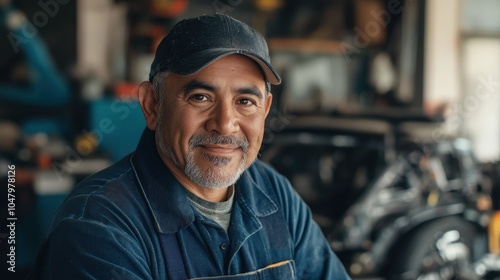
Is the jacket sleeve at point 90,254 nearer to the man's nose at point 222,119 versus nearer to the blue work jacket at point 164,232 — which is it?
the blue work jacket at point 164,232

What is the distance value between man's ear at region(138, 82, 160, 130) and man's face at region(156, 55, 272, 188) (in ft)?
0.12

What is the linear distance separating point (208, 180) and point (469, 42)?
5522mm

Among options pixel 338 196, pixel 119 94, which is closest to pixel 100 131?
pixel 119 94

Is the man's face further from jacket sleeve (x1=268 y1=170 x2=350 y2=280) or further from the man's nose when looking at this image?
jacket sleeve (x1=268 y1=170 x2=350 y2=280)

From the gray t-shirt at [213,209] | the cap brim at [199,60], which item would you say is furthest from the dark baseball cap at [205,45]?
the gray t-shirt at [213,209]

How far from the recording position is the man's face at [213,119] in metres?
1.52

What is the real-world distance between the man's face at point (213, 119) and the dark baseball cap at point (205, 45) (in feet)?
0.11

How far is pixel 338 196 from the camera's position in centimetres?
454

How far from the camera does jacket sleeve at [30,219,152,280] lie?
4.25 feet

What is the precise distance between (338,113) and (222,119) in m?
4.01

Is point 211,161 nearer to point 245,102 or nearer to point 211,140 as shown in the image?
point 211,140

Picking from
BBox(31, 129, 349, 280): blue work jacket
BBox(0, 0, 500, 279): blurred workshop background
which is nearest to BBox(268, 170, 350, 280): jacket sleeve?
BBox(31, 129, 349, 280): blue work jacket

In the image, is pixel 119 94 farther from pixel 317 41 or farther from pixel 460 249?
pixel 460 249

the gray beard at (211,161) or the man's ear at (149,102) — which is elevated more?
the man's ear at (149,102)
